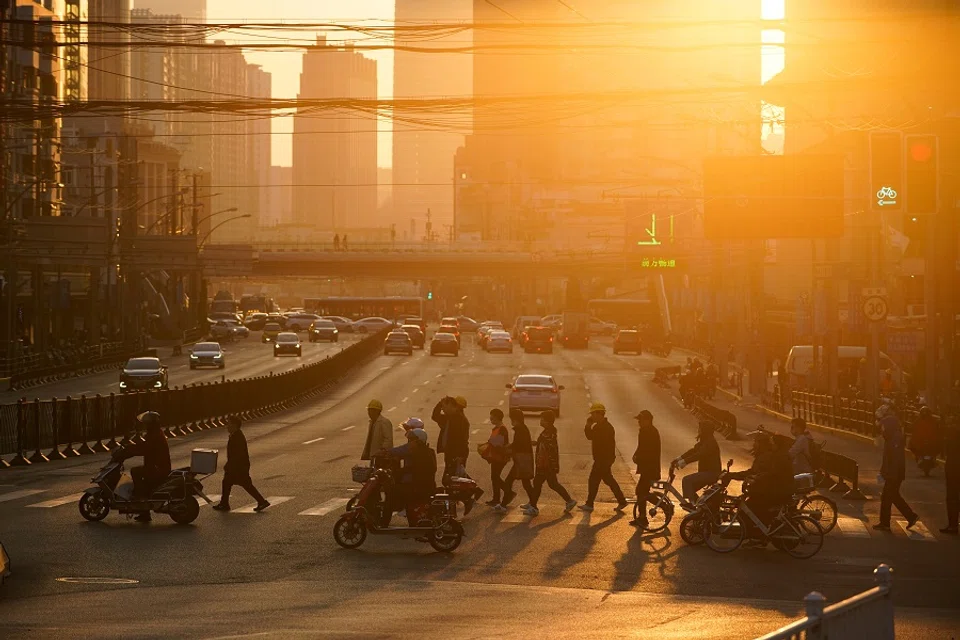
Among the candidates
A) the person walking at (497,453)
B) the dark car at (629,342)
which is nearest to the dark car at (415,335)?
the dark car at (629,342)

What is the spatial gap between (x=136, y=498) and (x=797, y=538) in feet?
32.5

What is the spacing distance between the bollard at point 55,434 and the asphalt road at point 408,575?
375 centimetres

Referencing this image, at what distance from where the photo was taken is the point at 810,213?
4106 centimetres

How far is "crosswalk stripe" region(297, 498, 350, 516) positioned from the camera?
943 inches

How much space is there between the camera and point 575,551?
20.3m

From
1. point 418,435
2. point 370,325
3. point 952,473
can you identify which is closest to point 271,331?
point 370,325

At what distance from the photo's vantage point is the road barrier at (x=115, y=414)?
33156mm

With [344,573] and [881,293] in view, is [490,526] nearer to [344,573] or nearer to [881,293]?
[344,573]

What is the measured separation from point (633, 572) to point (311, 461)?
16.7 meters

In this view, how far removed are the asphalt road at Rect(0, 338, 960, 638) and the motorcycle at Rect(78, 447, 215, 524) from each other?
26 cm

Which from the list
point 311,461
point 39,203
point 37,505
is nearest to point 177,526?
point 37,505

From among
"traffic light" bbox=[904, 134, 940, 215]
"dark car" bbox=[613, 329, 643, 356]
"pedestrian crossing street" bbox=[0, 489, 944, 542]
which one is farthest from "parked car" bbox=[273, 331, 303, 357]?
"traffic light" bbox=[904, 134, 940, 215]

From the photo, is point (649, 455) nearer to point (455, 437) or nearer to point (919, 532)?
point (455, 437)

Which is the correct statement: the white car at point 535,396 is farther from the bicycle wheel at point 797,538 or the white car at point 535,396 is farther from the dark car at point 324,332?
the dark car at point 324,332
